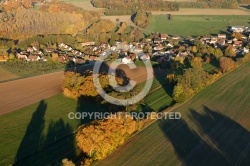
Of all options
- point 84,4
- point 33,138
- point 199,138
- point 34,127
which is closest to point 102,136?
point 33,138

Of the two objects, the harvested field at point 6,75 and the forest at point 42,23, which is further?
the forest at point 42,23

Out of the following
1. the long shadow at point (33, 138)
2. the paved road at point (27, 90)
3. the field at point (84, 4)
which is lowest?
the paved road at point (27, 90)

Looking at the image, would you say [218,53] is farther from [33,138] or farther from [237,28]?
[33,138]

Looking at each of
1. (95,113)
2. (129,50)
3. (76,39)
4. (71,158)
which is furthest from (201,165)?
(76,39)

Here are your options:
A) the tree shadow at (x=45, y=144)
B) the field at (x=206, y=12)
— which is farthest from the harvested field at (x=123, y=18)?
the tree shadow at (x=45, y=144)

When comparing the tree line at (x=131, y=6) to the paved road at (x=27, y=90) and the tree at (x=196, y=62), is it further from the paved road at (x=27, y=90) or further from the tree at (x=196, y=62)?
the paved road at (x=27, y=90)

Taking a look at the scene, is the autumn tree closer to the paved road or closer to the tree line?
the paved road
